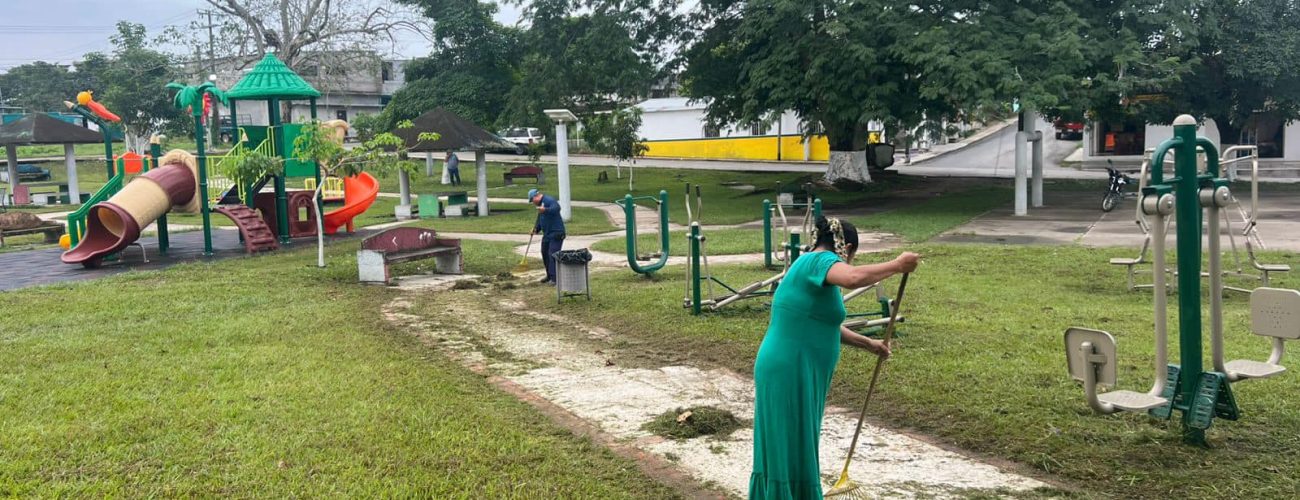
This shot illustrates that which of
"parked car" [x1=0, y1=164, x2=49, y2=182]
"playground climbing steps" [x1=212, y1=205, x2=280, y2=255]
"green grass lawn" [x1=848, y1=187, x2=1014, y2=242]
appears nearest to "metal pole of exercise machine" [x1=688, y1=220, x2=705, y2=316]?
"green grass lawn" [x1=848, y1=187, x2=1014, y2=242]

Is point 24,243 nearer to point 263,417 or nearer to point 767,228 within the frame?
point 767,228

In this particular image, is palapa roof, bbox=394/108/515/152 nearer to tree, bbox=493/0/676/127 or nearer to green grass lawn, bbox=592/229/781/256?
tree, bbox=493/0/676/127

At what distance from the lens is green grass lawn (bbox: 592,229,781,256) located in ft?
57.1

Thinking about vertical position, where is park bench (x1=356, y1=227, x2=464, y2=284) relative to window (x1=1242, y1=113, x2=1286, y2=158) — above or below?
below

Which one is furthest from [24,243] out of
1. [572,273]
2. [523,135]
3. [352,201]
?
[523,135]

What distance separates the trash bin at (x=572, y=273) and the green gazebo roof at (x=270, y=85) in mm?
10582

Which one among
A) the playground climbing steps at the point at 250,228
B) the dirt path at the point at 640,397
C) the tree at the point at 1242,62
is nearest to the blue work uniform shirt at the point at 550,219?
the dirt path at the point at 640,397

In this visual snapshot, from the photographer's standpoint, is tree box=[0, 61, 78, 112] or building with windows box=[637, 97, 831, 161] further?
tree box=[0, 61, 78, 112]

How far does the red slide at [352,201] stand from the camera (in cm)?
2252

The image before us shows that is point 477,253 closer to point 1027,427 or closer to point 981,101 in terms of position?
point 981,101

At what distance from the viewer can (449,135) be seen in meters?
26.3

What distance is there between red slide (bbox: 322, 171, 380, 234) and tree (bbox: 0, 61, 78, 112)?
52226mm

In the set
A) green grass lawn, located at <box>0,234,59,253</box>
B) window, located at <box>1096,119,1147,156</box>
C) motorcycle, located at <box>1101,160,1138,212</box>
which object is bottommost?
green grass lawn, located at <box>0,234,59,253</box>

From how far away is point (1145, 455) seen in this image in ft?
19.5
